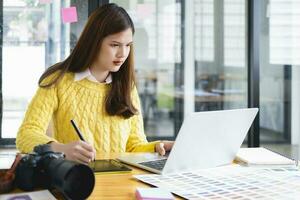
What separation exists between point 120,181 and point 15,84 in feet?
8.29

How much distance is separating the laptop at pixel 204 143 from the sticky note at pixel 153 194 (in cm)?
19

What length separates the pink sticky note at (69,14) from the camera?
Result: 11.0 ft

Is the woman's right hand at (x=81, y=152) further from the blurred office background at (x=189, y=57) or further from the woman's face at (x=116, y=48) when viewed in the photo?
the blurred office background at (x=189, y=57)

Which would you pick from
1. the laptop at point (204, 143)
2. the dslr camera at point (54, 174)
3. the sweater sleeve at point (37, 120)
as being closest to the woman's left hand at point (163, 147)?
the laptop at point (204, 143)

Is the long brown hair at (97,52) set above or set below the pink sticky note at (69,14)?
below

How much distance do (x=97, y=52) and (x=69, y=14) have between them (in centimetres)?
175

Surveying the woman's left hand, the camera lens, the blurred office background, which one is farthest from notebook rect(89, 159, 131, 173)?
the blurred office background

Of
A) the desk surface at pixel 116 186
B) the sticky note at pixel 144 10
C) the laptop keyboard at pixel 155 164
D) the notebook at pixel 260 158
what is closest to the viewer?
the desk surface at pixel 116 186

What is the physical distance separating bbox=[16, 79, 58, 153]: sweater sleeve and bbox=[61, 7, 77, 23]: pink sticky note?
1775mm

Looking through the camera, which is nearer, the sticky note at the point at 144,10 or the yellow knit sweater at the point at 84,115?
the yellow knit sweater at the point at 84,115

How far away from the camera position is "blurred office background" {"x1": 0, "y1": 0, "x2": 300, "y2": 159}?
135 inches

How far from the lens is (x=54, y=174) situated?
95 cm

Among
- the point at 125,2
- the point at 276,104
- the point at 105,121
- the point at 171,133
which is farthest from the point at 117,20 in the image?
the point at 276,104

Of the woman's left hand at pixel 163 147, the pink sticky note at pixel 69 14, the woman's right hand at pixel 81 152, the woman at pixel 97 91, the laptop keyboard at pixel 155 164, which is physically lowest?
the laptop keyboard at pixel 155 164
